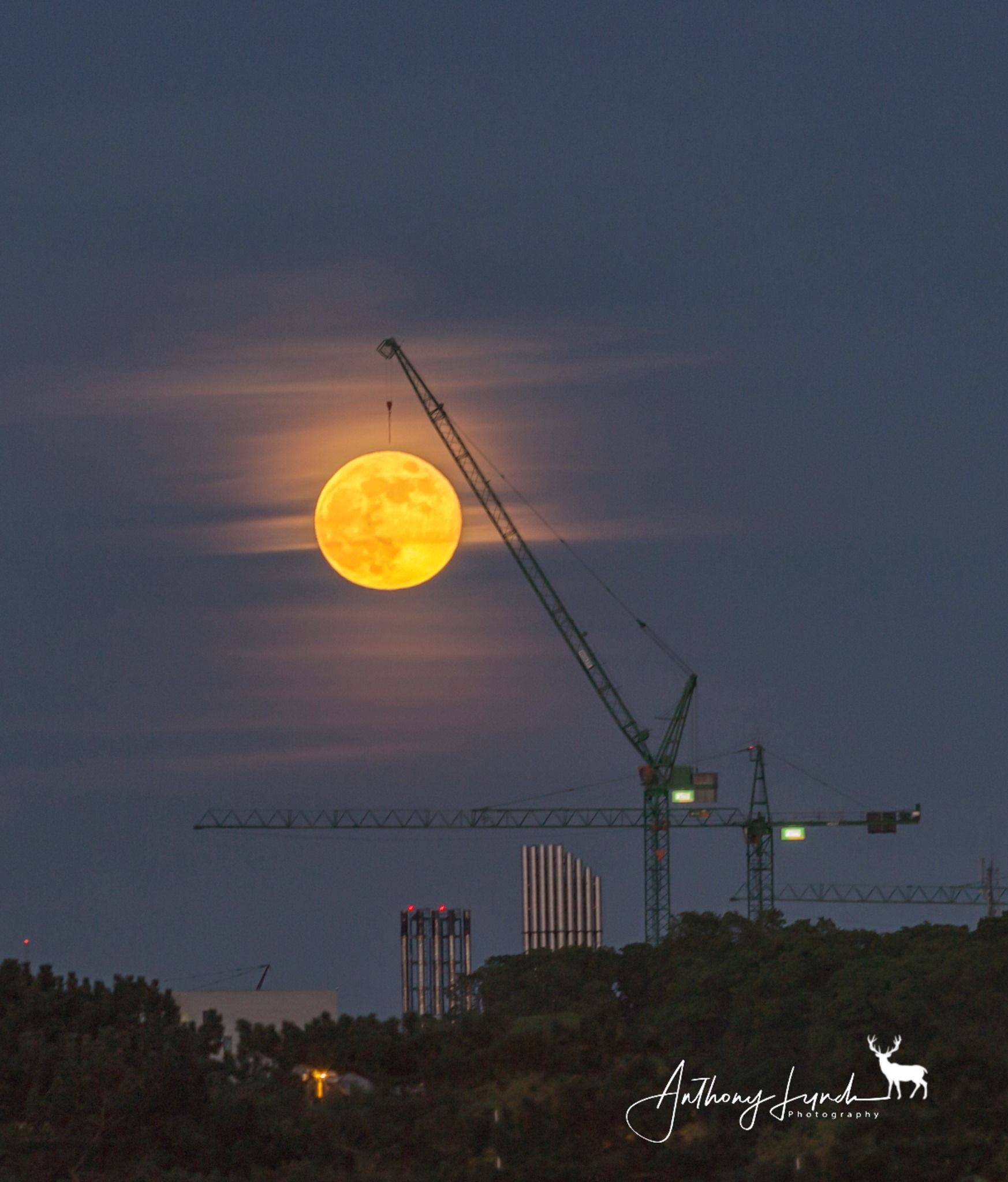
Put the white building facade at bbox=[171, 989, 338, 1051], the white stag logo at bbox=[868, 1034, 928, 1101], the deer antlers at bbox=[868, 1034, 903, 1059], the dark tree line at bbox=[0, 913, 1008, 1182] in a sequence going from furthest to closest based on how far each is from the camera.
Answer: the white building facade at bbox=[171, 989, 338, 1051]
the deer antlers at bbox=[868, 1034, 903, 1059]
the white stag logo at bbox=[868, 1034, 928, 1101]
the dark tree line at bbox=[0, 913, 1008, 1182]

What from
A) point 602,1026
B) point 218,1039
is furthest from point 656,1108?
point 218,1039

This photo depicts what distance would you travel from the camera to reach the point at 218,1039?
55.8 metres

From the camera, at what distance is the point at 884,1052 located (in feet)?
276

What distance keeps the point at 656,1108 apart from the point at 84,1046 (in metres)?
14.7

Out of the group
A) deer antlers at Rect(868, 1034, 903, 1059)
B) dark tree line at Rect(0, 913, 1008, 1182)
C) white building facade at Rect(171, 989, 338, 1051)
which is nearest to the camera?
dark tree line at Rect(0, 913, 1008, 1182)

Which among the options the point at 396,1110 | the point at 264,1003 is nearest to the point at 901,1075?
the point at 396,1110

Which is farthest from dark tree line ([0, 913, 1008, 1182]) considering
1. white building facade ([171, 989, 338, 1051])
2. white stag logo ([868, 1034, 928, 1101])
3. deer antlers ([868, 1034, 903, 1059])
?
white building facade ([171, 989, 338, 1051])

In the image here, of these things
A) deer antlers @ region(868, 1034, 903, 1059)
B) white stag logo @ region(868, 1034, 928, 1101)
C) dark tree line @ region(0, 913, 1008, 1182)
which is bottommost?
dark tree line @ region(0, 913, 1008, 1182)

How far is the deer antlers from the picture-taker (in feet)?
257

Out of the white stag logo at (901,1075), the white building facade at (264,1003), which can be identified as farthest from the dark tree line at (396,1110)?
the white building facade at (264,1003)

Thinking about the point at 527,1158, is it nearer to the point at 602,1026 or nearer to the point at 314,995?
the point at 602,1026

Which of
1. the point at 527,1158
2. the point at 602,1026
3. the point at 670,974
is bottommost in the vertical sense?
the point at 527,1158

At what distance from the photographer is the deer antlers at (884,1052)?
7828 centimetres

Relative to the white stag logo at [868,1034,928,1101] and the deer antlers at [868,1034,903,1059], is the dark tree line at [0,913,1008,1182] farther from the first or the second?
the deer antlers at [868,1034,903,1059]
